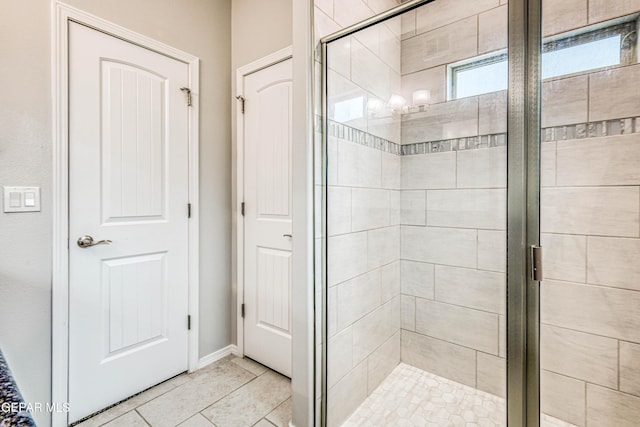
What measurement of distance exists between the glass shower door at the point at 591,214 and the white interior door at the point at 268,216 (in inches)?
55.7

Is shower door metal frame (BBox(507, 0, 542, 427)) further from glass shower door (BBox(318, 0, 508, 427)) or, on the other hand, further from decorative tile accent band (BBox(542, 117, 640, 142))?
decorative tile accent band (BBox(542, 117, 640, 142))

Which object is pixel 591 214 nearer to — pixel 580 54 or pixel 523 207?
pixel 523 207

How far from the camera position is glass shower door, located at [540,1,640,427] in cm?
141

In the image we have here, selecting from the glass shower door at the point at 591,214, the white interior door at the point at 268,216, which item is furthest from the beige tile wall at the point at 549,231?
the white interior door at the point at 268,216

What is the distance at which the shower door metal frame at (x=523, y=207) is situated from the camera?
45.7 inches

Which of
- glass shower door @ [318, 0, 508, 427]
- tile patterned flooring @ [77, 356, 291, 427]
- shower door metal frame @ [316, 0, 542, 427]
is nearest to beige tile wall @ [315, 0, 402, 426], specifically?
glass shower door @ [318, 0, 508, 427]

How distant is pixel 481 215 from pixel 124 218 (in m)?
2.03

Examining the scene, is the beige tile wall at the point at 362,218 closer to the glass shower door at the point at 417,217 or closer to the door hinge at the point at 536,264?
the glass shower door at the point at 417,217

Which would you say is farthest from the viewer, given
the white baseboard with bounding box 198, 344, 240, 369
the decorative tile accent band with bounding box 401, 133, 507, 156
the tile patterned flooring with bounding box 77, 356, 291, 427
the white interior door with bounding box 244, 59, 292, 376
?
the white baseboard with bounding box 198, 344, 240, 369

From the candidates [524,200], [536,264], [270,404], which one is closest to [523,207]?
[524,200]

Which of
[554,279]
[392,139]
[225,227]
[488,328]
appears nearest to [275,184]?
[225,227]

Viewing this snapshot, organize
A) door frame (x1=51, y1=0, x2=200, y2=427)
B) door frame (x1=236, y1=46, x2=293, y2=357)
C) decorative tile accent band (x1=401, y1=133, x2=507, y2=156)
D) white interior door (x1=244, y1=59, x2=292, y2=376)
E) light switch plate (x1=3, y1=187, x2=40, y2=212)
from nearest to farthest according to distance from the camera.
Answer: light switch plate (x1=3, y1=187, x2=40, y2=212) → door frame (x1=51, y1=0, x2=200, y2=427) → decorative tile accent band (x1=401, y1=133, x2=507, y2=156) → white interior door (x1=244, y1=59, x2=292, y2=376) → door frame (x1=236, y1=46, x2=293, y2=357)

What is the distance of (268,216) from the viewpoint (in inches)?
80.7

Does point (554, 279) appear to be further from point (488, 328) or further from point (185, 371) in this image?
point (185, 371)
